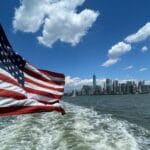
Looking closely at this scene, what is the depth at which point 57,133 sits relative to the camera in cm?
1669

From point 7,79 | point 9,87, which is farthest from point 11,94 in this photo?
point 7,79

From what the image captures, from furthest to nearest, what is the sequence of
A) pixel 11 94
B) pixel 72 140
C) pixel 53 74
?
1. pixel 72 140
2. pixel 53 74
3. pixel 11 94

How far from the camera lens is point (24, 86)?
19.8ft

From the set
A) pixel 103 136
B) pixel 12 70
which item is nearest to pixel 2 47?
pixel 12 70

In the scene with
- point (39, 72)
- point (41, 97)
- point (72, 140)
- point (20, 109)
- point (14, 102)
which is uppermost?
point (39, 72)

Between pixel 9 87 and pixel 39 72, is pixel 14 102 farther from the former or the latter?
pixel 39 72

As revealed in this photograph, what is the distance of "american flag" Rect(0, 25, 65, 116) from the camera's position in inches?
204

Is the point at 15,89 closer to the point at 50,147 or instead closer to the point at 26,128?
the point at 50,147

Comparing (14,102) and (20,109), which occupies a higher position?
(14,102)

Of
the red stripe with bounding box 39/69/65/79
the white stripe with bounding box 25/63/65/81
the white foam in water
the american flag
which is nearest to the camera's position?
the american flag

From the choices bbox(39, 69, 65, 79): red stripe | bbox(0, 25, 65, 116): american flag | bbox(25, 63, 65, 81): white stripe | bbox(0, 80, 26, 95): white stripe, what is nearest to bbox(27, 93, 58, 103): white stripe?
bbox(0, 25, 65, 116): american flag

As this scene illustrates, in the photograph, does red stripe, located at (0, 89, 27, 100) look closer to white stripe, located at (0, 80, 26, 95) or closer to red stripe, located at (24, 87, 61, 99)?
white stripe, located at (0, 80, 26, 95)

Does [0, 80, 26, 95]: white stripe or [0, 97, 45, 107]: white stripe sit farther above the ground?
[0, 80, 26, 95]: white stripe

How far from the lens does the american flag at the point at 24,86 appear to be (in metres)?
5.19
